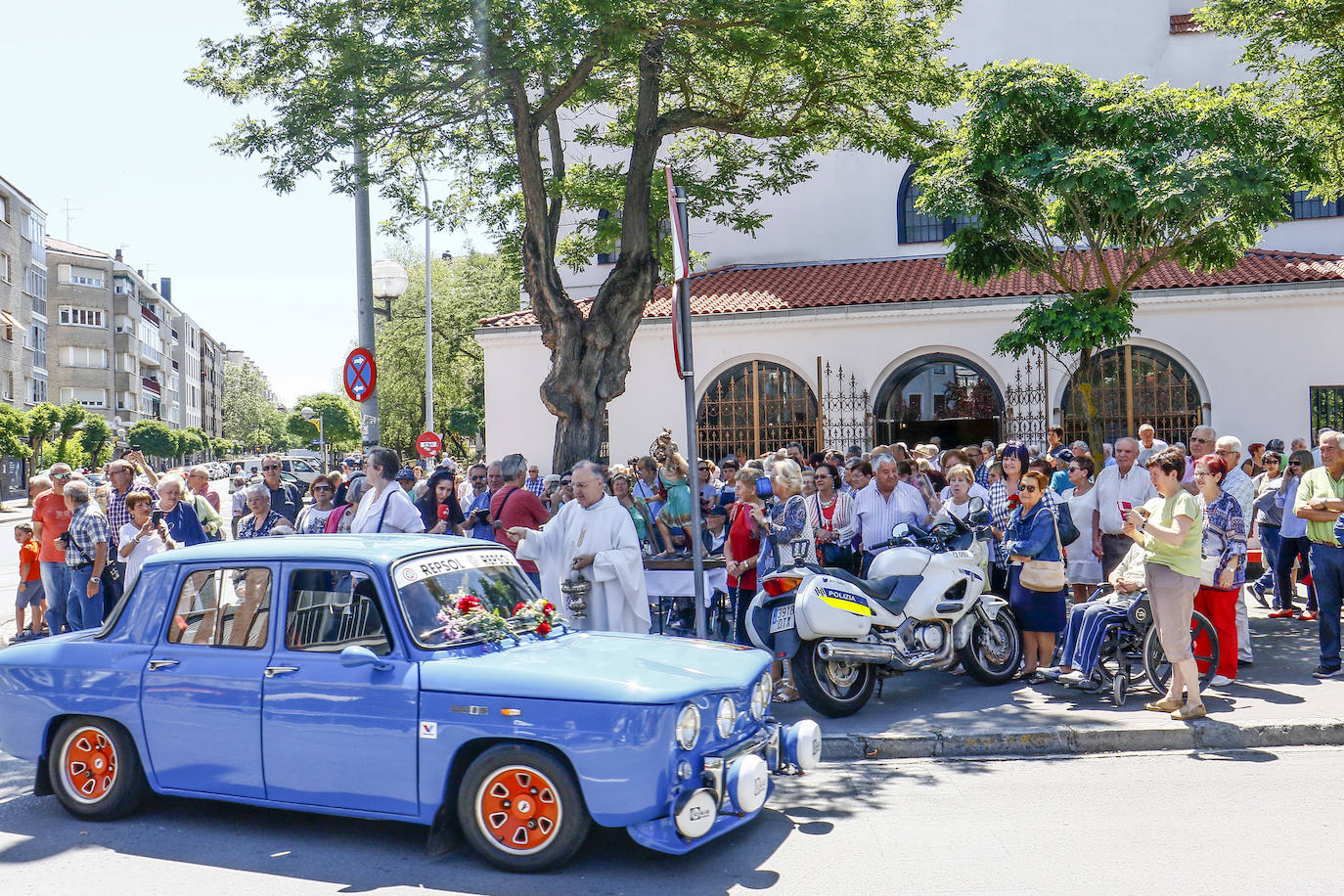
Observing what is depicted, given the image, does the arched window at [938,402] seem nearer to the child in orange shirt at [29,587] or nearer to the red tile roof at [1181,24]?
the red tile roof at [1181,24]

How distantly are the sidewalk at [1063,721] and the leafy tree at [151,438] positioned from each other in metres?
67.5

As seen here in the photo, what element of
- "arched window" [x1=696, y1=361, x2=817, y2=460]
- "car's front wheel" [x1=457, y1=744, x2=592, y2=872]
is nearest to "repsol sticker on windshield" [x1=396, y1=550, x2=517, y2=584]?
"car's front wheel" [x1=457, y1=744, x2=592, y2=872]

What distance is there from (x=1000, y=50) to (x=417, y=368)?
24375 millimetres

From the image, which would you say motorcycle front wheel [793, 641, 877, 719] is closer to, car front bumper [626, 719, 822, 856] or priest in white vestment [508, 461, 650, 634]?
priest in white vestment [508, 461, 650, 634]

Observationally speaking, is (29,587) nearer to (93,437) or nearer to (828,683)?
(828,683)

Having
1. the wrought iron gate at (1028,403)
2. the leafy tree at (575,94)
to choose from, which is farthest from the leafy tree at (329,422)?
the leafy tree at (575,94)

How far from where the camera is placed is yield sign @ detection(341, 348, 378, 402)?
12.6 metres

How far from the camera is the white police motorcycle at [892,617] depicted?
7.82m

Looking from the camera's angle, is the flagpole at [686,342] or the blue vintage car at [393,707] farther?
the flagpole at [686,342]

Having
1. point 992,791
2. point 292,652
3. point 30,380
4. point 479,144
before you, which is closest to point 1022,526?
point 992,791

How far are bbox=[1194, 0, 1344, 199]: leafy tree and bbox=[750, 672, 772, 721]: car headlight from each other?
37.9ft

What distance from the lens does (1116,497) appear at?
10.1 metres

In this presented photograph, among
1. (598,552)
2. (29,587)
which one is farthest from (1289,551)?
(29,587)

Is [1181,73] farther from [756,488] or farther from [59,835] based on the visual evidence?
[59,835]
